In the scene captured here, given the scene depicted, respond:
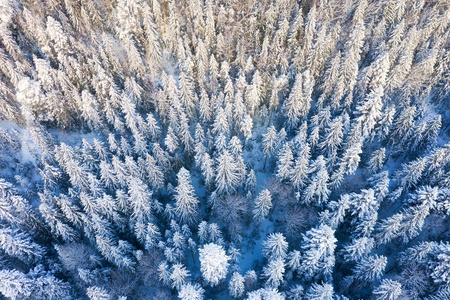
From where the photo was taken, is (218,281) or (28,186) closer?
(218,281)

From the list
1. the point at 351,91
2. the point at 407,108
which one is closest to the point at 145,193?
the point at 351,91

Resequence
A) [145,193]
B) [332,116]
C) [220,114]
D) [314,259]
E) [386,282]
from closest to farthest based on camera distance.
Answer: [386,282]
[314,259]
[145,193]
[220,114]
[332,116]

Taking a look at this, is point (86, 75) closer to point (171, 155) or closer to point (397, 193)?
point (171, 155)

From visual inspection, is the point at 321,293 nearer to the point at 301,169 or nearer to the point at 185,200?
the point at 301,169

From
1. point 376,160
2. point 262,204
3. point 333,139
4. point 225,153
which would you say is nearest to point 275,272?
point 262,204

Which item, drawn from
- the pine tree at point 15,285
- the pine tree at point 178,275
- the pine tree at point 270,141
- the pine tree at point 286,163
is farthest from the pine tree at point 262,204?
the pine tree at point 15,285

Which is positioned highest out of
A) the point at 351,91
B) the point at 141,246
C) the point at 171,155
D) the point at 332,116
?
the point at 351,91

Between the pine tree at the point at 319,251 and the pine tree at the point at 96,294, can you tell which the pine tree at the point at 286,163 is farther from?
the pine tree at the point at 96,294
